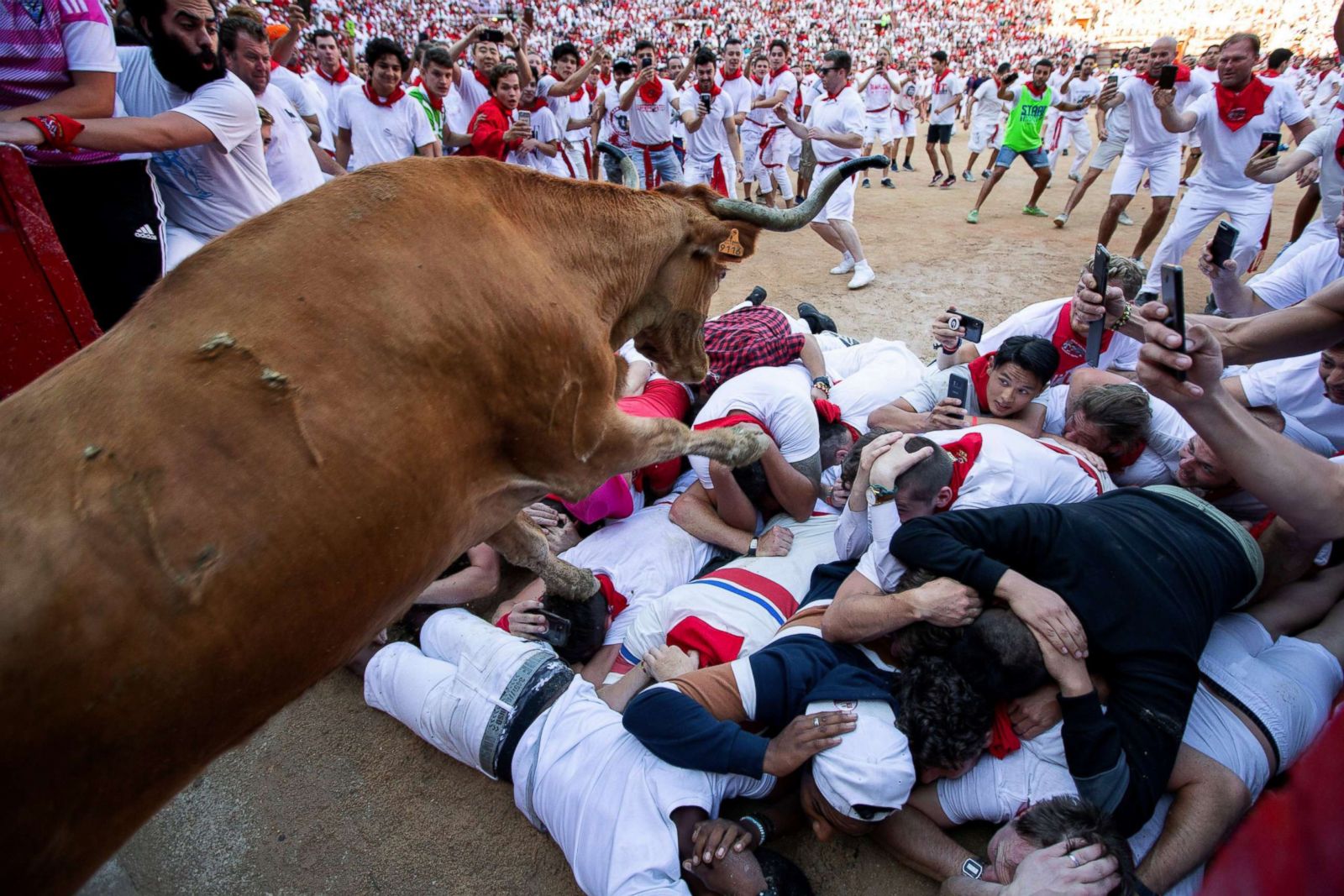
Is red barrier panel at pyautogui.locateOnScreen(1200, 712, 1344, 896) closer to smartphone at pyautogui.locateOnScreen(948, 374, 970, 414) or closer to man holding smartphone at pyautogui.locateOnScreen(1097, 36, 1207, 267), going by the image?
smartphone at pyautogui.locateOnScreen(948, 374, 970, 414)

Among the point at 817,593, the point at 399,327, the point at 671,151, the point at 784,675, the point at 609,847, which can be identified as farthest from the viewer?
the point at 671,151

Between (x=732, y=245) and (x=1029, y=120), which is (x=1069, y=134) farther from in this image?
(x=732, y=245)

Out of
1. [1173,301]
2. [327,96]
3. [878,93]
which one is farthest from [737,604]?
[878,93]

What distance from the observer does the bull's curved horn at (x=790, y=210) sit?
8.61ft

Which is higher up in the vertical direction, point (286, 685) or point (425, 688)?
point (286, 685)

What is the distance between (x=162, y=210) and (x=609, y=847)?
11.6 feet

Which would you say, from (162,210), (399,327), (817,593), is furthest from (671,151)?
(399,327)

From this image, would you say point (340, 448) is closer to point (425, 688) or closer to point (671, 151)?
point (425, 688)

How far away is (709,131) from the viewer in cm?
1000

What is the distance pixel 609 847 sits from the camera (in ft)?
7.12

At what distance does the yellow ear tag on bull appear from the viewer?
2682 millimetres

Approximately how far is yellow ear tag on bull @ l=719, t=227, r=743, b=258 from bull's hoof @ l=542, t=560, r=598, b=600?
1.57 meters

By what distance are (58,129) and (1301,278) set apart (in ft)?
21.7

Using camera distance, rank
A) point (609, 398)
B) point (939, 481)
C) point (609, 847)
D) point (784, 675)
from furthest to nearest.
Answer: point (939, 481)
point (784, 675)
point (609, 398)
point (609, 847)
